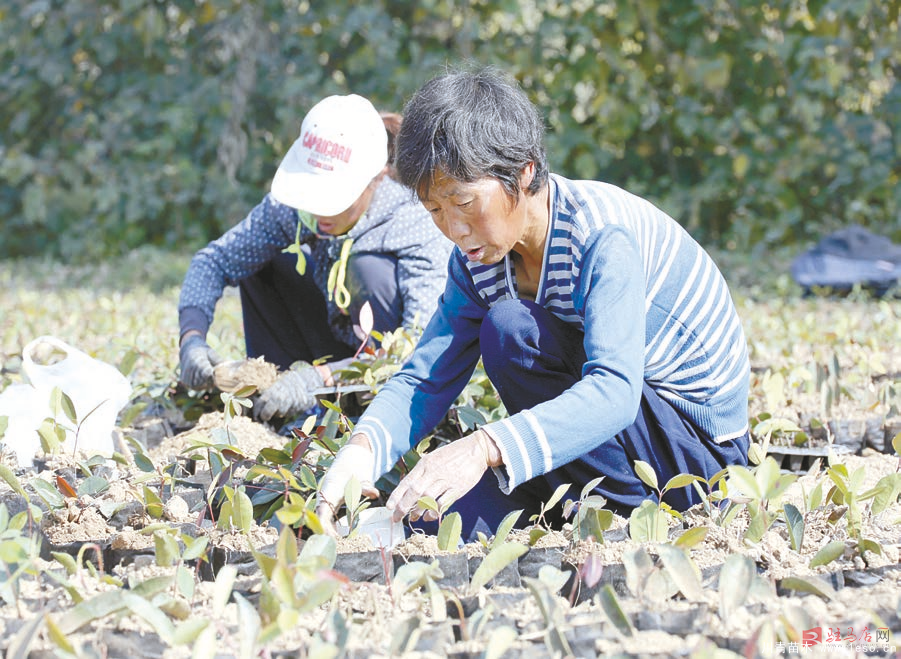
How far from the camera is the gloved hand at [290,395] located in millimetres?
2311

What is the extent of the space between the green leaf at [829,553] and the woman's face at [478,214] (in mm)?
683

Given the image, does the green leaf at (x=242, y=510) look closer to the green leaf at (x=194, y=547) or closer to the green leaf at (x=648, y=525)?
the green leaf at (x=194, y=547)

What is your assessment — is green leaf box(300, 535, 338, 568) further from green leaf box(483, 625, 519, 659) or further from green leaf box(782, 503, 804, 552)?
green leaf box(782, 503, 804, 552)

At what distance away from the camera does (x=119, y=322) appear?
384 cm

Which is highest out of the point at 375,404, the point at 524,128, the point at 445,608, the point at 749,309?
the point at 524,128

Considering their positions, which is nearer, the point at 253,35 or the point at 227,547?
the point at 227,547

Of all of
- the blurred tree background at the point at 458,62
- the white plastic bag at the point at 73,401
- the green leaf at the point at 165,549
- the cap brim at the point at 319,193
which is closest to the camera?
the green leaf at the point at 165,549

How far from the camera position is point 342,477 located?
1.64 m

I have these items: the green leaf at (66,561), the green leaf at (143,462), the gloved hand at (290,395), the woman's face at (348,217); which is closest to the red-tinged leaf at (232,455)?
the green leaf at (143,462)

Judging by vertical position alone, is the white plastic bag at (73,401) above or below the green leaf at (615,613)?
above

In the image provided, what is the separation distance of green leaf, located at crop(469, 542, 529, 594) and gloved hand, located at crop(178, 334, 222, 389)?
1238mm

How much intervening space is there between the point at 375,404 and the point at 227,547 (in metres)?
0.37

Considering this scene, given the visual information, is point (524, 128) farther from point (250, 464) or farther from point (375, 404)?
point (250, 464)

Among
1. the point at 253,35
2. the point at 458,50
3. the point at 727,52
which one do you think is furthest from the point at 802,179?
the point at 253,35
